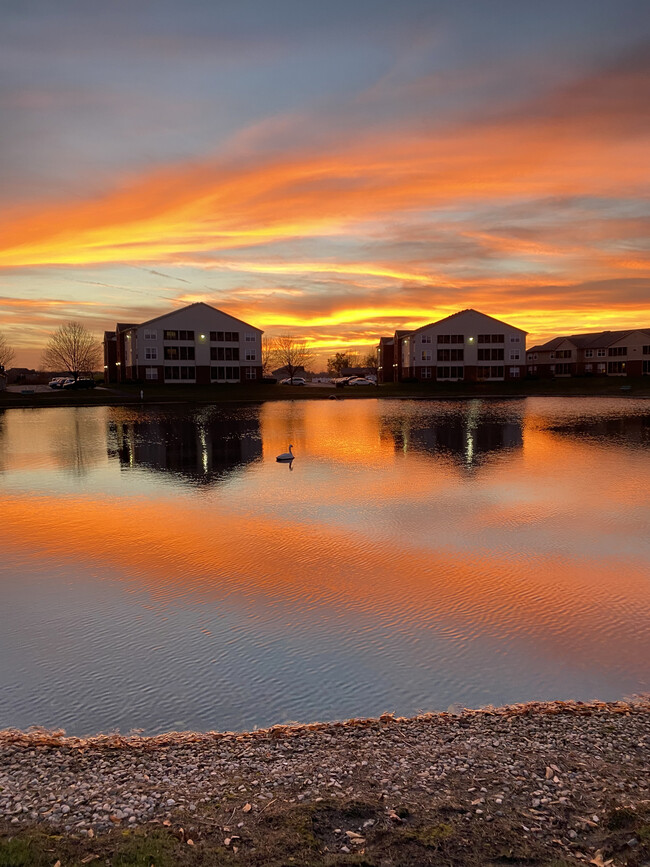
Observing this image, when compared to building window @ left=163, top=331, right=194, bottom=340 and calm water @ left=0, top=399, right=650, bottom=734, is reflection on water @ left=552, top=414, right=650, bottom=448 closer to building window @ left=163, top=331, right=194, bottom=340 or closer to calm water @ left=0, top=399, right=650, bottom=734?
calm water @ left=0, top=399, right=650, bottom=734

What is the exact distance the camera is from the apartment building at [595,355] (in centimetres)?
10988

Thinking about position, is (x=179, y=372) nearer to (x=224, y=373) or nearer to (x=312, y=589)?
(x=224, y=373)

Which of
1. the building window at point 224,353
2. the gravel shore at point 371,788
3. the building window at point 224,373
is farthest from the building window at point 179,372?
the gravel shore at point 371,788

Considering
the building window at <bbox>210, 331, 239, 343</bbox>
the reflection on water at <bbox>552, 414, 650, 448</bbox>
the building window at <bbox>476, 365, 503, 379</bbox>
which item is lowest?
the reflection on water at <bbox>552, 414, 650, 448</bbox>

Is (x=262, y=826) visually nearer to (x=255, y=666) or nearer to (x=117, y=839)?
(x=117, y=839)

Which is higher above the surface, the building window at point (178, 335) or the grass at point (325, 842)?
the building window at point (178, 335)

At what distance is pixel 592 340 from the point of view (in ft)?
395

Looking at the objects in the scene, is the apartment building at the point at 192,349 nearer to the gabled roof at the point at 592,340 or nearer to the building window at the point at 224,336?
the building window at the point at 224,336

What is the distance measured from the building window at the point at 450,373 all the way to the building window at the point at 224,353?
32.6 m

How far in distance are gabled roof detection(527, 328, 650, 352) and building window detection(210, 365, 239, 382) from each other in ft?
231

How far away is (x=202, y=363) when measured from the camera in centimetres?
8769

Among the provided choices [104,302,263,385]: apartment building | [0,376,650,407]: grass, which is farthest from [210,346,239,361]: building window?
[0,376,650,407]: grass

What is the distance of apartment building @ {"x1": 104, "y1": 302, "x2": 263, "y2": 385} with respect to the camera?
85.2 meters

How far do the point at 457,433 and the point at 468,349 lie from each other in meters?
69.7
